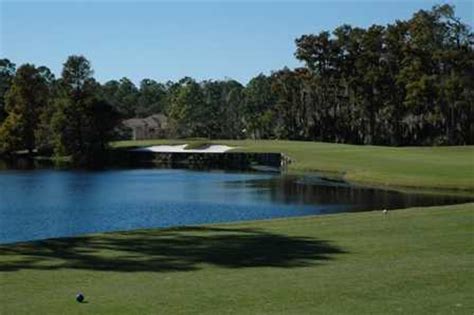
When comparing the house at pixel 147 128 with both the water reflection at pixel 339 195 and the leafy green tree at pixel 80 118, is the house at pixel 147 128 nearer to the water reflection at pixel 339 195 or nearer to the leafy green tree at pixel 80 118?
the leafy green tree at pixel 80 118

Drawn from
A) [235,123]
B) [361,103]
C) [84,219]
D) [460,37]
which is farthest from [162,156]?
[84,219]

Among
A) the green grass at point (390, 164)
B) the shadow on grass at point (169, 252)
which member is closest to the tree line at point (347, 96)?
the green grass at point (390, 164)

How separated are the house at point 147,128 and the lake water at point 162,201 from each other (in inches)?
3771

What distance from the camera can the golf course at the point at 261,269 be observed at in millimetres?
10227

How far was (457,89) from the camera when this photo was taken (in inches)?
3770

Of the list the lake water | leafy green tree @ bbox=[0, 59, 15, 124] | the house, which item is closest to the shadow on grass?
the lake water

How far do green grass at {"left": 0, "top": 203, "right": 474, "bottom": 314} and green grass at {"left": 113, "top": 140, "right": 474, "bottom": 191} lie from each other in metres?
31.6

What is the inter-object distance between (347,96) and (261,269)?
104996 millimetres

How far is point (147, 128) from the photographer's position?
538 feet

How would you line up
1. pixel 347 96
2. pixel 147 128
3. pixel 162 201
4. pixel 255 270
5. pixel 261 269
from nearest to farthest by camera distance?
pixel 255 270, pixel 261 269, pixel 162 201, pixel 347 96, pixel 147 128

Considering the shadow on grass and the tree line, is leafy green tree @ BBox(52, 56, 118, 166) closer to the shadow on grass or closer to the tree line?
the tree line

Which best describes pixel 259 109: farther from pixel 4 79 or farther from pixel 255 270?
pixel 255 270

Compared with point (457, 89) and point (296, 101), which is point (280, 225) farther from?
point (296, 101)

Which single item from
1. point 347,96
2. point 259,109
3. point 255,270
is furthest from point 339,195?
point 259,109
